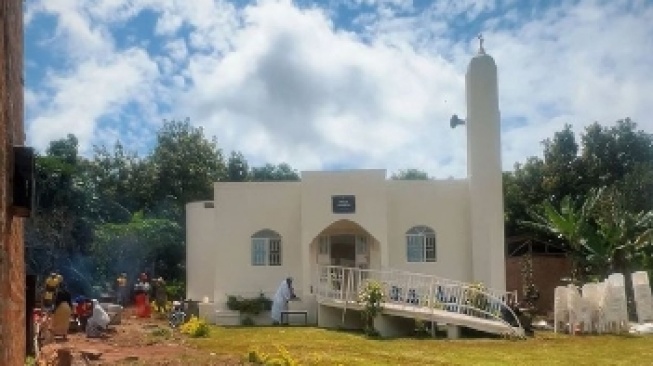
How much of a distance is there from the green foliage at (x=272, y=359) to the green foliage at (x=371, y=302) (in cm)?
632

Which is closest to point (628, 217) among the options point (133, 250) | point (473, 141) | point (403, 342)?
point (473, 141)

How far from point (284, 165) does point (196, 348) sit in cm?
2909

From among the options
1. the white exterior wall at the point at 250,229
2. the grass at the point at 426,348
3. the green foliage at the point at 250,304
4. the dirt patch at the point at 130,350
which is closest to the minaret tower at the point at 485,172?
the grass at the point at 426,348

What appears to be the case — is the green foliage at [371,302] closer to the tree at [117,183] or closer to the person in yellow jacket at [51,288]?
the person in yellow jacket at [51,288]

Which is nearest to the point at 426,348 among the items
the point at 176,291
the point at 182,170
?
the point at 176,291

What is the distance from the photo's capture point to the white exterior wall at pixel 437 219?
21750 mm

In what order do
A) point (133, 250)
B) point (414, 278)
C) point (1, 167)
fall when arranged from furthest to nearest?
point (133, 250)
point (414, 278)
point (1, 167)

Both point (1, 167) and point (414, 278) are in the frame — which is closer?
point (1, 167)

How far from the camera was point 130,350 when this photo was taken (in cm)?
1362

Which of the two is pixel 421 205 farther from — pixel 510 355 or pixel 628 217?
pixel 510 355

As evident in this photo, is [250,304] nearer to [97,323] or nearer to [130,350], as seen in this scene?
[97,323]

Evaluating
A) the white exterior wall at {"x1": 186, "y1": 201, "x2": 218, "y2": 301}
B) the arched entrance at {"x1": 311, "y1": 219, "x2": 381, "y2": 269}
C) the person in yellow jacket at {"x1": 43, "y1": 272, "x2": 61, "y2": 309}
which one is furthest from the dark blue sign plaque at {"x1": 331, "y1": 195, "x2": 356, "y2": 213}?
the person in yellow jacket at {"x1": 43, "y1": 272, "x2": 61, "y2": 309}

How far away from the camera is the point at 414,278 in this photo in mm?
20672

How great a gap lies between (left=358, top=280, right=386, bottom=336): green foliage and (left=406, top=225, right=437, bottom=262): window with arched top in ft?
11.9
